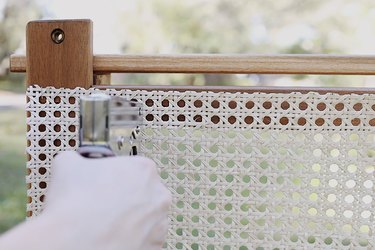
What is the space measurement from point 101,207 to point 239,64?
251 millimetres

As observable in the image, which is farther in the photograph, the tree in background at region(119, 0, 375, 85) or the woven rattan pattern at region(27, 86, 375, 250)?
the tree in background at region(119, 0, 375, 85)

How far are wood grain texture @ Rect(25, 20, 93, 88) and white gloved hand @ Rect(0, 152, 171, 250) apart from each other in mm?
193

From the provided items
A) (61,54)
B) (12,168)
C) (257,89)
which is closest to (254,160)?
(257,89)

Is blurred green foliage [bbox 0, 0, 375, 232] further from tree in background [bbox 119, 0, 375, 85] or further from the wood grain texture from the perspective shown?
the wood grain texture

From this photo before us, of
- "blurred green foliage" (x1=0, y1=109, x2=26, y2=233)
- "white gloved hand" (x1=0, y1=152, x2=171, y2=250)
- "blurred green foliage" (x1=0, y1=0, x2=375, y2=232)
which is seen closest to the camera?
"white gloved hand" (x1=0, y1=152, x2=171, y2=250)

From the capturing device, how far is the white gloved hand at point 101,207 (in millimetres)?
307

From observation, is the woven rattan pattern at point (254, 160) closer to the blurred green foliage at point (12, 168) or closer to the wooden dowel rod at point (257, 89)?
the wooden dowel rod at point (257, 89)

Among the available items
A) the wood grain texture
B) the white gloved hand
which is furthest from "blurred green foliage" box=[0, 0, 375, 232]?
the white gloved hand

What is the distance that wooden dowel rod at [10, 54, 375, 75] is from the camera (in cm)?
52

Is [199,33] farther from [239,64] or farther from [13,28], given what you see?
[239,64]

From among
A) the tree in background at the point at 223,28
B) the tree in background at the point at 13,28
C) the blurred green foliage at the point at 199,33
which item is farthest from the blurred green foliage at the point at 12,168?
the tree in background at the point at 223,28

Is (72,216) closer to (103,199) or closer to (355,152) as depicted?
(103,199)

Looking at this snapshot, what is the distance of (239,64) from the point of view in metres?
0.53

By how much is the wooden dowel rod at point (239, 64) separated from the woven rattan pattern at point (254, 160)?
2cm
